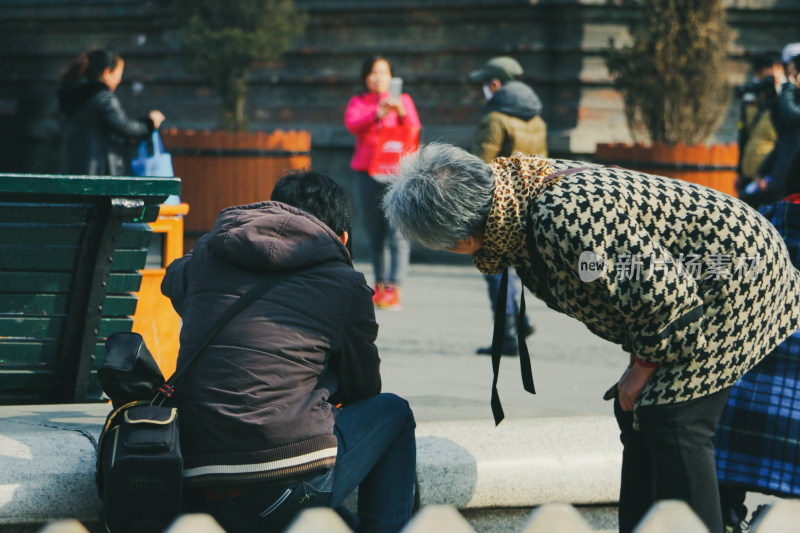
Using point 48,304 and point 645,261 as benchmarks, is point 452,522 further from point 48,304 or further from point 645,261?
point 48,304

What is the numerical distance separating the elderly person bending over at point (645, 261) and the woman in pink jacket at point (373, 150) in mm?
4772

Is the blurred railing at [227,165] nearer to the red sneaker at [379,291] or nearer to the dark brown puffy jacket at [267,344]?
the red sneaker at [379,291]

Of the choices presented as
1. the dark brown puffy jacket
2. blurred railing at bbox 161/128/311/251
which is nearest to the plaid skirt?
the dark brown puffy jacket

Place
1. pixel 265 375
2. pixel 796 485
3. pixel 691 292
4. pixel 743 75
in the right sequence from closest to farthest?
1. pixel 691 292
2. pixel 265 375
3. pixel 796 485
4. pixel 743 75

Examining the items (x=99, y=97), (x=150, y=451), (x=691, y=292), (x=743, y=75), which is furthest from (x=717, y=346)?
(x=743, y=75)

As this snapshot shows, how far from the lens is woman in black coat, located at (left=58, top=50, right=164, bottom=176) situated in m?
7.46

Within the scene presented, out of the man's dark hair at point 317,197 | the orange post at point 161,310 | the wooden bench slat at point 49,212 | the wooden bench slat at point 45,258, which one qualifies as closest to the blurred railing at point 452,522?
the man's dark hair at point 317,197

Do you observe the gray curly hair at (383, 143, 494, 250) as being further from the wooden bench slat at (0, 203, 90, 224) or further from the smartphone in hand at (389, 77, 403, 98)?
the smartphone in hand at (389, 77, 403, 98)

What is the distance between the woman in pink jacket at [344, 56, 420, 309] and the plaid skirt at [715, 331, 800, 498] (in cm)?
449

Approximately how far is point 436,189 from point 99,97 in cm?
515

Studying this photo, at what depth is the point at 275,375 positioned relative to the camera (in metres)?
3.02

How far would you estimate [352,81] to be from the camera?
1217cm

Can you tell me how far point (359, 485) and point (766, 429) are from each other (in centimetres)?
118

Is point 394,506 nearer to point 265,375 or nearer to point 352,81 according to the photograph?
point 265,375
